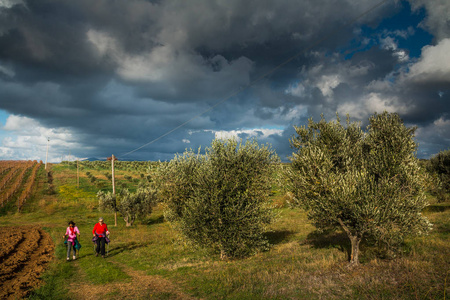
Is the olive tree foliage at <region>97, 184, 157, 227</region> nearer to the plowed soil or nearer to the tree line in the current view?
the plowed soil

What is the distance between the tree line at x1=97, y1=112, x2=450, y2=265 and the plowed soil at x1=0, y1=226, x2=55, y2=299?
10178mm

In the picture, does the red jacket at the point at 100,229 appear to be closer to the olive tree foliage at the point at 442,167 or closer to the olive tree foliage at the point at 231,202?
the olive tree foliage at the point at 231,202

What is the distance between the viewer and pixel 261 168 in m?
21.2

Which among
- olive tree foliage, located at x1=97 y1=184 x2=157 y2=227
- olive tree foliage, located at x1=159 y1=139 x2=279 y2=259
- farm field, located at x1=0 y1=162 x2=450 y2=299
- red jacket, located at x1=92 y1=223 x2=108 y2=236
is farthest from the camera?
olive tree foliage, located at x1=97 y1=184 x2=157 y2=227

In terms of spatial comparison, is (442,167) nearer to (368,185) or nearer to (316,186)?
(368,185)

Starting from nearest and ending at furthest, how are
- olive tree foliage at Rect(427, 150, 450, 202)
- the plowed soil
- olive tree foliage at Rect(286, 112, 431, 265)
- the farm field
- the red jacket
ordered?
1. the farm field
2. the plowed soil
3. olive tree foliage at Rect(286, 112, 431, 265)
4. the red jacket
5. olive tree foliage at Rect(427, 150, 450, 202)

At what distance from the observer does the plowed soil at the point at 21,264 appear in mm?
13194

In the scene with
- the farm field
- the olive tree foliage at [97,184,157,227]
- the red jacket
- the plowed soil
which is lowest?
the farm field

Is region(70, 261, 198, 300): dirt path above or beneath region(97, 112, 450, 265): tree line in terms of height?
beneath

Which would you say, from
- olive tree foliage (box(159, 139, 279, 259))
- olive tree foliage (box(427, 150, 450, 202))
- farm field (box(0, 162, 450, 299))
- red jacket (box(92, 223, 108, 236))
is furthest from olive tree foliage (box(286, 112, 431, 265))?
olive tree foliage (box(427, 150, 450, 202))

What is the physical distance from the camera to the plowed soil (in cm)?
1319

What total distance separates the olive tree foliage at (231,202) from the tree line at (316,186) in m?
0.08

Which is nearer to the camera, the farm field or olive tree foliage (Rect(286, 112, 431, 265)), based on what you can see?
the farm field

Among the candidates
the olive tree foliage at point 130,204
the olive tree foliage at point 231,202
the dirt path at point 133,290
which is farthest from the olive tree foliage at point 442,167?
the olive tree foliage at point 130,204
